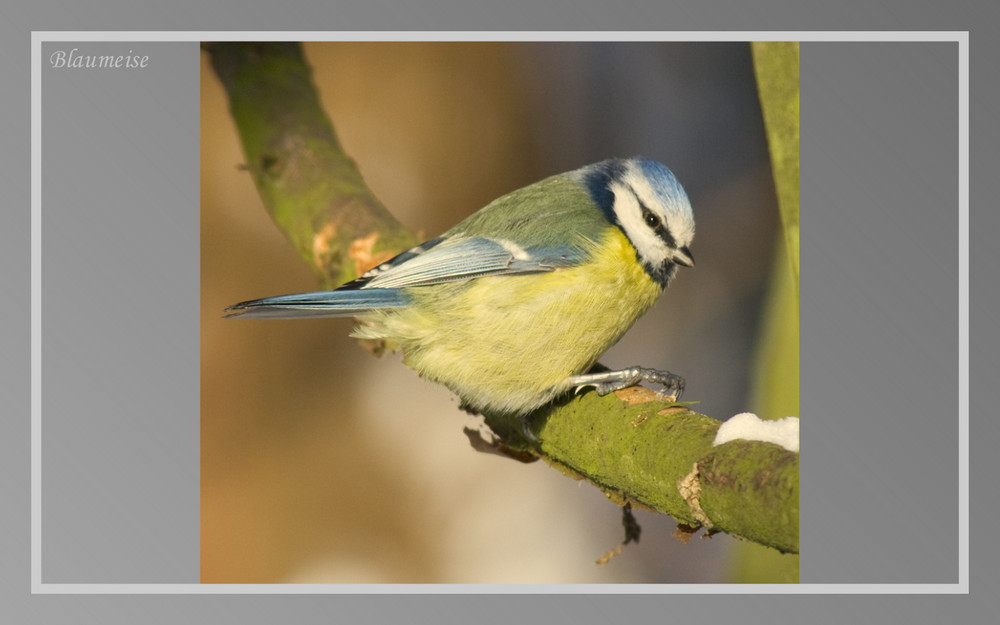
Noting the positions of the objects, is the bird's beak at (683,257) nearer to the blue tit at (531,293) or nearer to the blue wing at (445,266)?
the blue tit at (531,293)

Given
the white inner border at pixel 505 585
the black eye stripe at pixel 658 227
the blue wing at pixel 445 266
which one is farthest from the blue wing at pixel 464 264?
the white inner border at pixel 505 585

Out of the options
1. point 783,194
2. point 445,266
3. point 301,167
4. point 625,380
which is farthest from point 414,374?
point 783,194

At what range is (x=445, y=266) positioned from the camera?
149 cm

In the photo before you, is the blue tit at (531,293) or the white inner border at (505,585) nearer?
the blue tit at (531,293)

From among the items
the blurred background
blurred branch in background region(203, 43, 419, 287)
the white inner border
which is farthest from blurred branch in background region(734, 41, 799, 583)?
blurred branch in background region(203, 43, 419, 287)

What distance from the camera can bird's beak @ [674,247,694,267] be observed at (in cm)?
151

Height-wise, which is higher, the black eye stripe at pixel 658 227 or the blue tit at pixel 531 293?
the black eye stripe at pixel 658 227

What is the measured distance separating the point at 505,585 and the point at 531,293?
0.64 metres

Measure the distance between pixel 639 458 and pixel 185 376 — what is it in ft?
3.32

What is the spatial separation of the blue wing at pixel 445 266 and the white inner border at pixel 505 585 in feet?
1.68

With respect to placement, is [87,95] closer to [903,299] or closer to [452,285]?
[452,285]

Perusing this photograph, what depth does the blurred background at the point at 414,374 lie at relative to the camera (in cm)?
198

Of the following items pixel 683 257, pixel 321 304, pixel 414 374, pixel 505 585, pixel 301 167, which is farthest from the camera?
pixel 414 374

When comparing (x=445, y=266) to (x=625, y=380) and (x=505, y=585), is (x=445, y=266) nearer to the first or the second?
(x=625, y=380)
